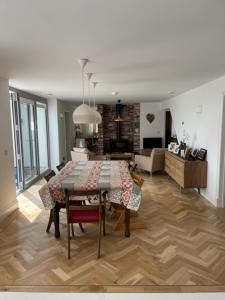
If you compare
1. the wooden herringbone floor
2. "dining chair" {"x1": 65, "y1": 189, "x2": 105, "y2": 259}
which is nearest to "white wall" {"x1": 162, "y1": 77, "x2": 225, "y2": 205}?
the wooden herringbone floor

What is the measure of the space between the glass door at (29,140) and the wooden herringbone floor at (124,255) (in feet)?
6.15

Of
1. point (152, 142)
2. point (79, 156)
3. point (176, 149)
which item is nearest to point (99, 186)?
point (176, 149)

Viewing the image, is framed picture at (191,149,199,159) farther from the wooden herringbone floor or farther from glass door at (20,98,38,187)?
glass door at (20,98,38,187)

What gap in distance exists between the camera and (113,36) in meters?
1.97

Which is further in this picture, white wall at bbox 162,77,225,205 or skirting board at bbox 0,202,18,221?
white wall at bbox 162,77,225,205

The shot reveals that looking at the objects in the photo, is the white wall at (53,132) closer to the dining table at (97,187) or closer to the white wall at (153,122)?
the white wall at (153,122)

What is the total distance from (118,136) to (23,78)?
568 centimetres

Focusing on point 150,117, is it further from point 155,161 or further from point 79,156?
point 79,156

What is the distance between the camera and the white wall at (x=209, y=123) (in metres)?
3.94

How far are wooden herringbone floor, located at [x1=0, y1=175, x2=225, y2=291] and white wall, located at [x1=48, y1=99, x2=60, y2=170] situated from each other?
3487 mm

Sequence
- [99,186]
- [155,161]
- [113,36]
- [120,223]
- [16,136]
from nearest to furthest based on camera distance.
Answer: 1. [113,36]
2. [99,186]
3. [120,223]
4. [16,136]
5. [155,161]

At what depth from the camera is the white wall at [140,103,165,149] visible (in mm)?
8602

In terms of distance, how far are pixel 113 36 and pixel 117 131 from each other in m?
7.20

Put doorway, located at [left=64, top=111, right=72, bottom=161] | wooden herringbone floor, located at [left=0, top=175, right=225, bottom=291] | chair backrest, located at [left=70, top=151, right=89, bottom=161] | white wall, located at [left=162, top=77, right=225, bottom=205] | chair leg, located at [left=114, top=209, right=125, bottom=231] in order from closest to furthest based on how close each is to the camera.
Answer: wooden herringbone floor, located at [left=0, top=175, right=225, bottom=291]
chair leg, located at [left=114, top=209, right=125, bottom=231]
white wall, located at [left=162, top=77, right=225, bottom=205]
chair backrest, located at [left=70, top=151, right=89, bottom=161]
doorway, located at [left=64, top=111, right=72, bottom=161]
